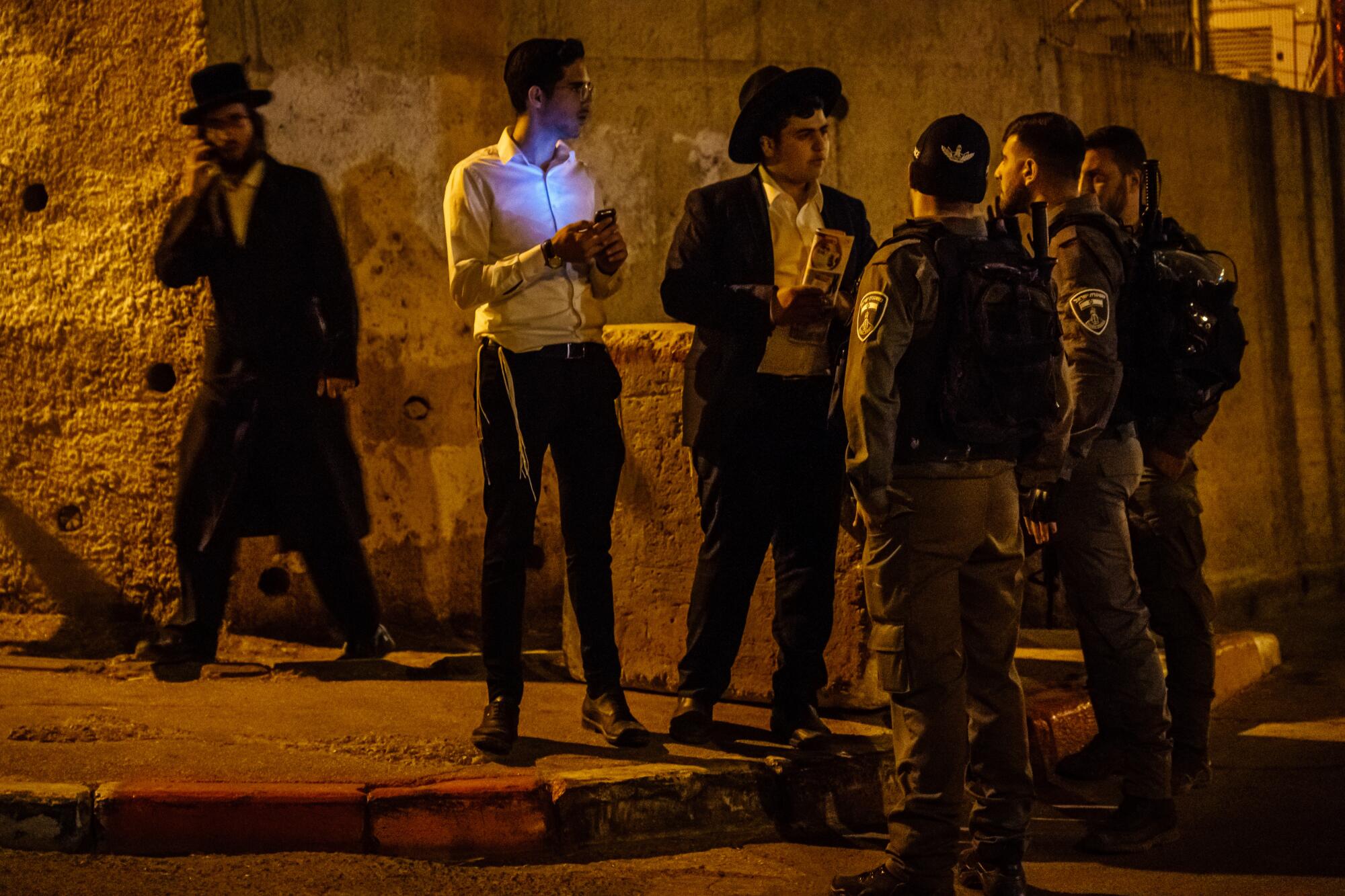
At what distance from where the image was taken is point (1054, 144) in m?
4.85

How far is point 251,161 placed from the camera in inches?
240

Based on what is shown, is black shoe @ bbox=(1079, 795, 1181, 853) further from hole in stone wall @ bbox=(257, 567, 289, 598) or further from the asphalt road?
hole in stone wall @ bbox=(257, 567, 289, 598)

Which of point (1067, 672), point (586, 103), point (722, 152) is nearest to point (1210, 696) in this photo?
point (1067, 672)

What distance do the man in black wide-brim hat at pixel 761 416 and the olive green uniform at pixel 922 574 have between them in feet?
2.77

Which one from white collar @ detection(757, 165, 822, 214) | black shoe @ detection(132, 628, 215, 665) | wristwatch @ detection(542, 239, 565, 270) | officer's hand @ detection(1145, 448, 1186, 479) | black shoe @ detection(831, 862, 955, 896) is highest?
white collar @ detection(757, 165, 822, 214)

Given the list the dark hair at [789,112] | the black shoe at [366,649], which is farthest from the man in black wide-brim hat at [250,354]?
the dark hair at [789,112]

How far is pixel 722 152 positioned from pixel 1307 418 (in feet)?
14.9

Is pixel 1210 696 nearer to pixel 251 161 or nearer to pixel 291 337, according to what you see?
pixel 291 337

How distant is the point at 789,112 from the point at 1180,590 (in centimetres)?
213

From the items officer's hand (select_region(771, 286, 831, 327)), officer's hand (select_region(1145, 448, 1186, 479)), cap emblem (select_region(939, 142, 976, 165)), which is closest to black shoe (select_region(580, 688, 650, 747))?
officer's hand (select_region(771, 286, 831, 327))

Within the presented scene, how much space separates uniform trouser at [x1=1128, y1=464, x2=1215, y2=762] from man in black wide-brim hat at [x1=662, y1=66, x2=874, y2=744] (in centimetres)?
110

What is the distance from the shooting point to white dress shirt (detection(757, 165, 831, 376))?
4.90 meters

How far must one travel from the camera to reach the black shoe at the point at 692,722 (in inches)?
196

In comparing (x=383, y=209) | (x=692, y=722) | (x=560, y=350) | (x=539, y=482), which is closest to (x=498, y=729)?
(x=692, y=722)
